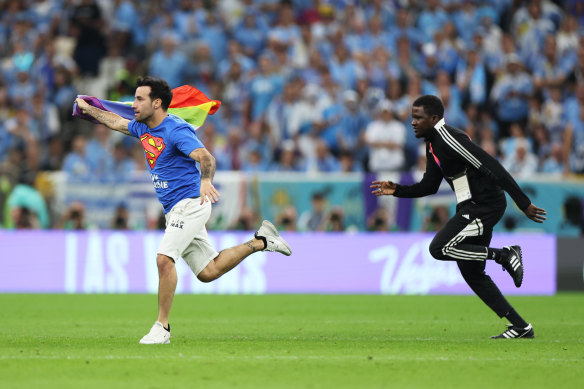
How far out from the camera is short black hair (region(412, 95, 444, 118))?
9.53 meters

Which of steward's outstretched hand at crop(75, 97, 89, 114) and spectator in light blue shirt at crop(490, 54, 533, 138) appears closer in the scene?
steward's outstretched hand at crop(75, 97, 89, 114)

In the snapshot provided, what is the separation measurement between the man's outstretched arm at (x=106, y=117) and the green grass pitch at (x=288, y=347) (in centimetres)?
210

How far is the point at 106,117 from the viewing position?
9.83m

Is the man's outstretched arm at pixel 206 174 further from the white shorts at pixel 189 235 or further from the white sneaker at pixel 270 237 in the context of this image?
the white sneaker at pixel 270 237

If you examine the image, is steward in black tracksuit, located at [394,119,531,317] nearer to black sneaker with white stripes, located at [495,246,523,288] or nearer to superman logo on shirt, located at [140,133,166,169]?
black sneaker with white stripes, located at [495,246,523,288]

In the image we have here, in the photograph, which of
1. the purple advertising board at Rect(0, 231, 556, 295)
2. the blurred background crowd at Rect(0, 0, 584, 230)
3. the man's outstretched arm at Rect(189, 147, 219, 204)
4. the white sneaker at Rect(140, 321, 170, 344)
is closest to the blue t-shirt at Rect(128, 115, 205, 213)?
the man's outstretched arm at Rect(189, 147, 219, 204)

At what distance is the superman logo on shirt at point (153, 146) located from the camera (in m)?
8.99

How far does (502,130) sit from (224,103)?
613cm

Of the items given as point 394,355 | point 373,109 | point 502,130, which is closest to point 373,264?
point 373,109

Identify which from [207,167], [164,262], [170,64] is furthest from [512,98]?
[164,262]

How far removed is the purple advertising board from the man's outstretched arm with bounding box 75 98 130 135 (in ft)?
23.3

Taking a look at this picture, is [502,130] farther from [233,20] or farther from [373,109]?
[233,20]

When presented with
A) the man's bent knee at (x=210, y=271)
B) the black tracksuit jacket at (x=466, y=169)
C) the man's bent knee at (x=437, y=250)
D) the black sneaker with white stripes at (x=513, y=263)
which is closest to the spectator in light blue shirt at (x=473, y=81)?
the black tracksuit jacket at (x=466, y=169)

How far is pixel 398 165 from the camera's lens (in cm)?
1898
